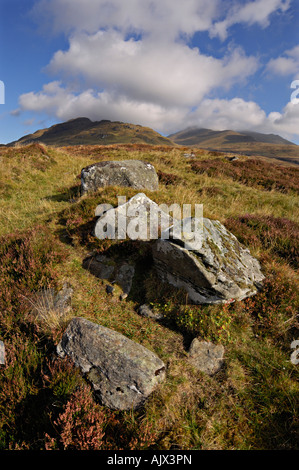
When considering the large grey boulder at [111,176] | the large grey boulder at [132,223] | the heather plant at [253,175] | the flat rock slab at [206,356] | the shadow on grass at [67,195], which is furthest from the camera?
the heather plant at [253,175]

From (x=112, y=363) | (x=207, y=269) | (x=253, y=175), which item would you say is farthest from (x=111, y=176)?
(x=253, y=175)

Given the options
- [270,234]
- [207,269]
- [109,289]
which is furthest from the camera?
[270,234]

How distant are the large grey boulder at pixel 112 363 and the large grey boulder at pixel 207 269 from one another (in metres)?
1.79

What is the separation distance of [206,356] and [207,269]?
1729 mm

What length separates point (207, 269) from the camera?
473cm

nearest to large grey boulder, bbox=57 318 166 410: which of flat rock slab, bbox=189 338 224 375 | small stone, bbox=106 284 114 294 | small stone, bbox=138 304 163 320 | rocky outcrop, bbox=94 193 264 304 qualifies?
flat rock slab, bbox=189 338 224 375

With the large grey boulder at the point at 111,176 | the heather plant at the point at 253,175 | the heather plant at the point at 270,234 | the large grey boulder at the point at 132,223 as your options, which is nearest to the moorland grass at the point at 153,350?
the heather plant at the point at 270,234

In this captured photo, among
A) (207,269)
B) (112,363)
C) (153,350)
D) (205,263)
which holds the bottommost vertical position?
(153,350)

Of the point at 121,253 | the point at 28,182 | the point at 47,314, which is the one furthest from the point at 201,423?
the point at 28,182

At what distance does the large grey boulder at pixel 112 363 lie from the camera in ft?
11.3

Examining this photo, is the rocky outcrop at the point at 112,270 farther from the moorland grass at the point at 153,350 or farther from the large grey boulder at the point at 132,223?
the large grey boulder at the point at 132,223

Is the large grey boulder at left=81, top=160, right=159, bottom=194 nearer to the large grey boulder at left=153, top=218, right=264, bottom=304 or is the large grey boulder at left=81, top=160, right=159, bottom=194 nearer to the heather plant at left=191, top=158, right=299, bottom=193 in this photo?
the large grey boulder at left=153, top=218, right=264, bottom=304

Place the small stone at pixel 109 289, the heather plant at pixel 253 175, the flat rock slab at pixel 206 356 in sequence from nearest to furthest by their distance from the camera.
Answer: the flat rock slab at pixel 206 356
the small stone at pixel 109 289
the heather plant at pixel 253 175

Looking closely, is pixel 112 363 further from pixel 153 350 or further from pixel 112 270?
pixel 112 270
